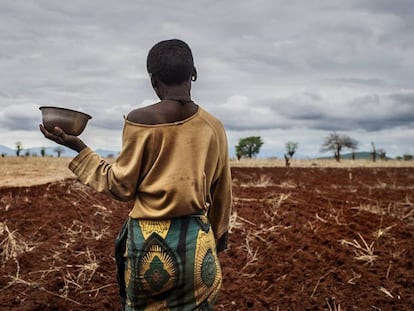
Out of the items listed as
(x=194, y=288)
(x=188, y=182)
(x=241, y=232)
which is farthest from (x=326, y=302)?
(x=188, y=182)

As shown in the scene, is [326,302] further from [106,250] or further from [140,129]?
[140,129]

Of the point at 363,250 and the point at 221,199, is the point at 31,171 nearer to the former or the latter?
the point at 363,250

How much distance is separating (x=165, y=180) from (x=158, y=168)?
0.17 ft

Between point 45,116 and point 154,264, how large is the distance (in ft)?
2.28

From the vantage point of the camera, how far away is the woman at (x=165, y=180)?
1.88m

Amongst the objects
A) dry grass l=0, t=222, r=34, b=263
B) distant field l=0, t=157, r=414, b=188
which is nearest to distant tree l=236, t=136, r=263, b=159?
distant field l=0, t=157, r=414, b=188

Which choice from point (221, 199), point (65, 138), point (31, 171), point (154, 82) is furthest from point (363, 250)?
point (31, 171)

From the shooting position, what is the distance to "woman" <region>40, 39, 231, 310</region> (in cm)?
188

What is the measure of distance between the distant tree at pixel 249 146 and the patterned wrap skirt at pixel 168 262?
5895 centimetres

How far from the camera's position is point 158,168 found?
1.89 m

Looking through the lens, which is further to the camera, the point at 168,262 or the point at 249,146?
the point at 249,146

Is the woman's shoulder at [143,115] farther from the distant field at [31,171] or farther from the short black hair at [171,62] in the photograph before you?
the distant field at [31,171]

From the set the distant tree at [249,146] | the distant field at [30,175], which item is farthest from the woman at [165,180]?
the distant tree at [249,146]

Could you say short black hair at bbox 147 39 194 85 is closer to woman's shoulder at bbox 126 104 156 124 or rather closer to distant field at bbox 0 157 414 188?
woman's shoulder at bbox 126 104 156 124
